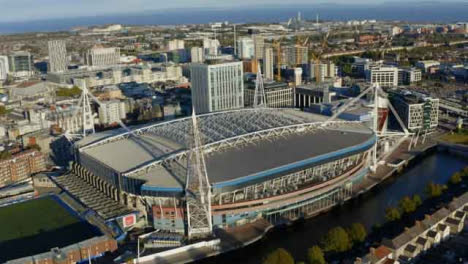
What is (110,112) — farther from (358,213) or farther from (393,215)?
(393,215)

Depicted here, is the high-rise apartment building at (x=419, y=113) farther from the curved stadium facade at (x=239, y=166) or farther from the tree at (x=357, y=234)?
the tree at (x=357, y=234)

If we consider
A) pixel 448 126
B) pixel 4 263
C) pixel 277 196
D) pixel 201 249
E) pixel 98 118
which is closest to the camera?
pixel 4 263

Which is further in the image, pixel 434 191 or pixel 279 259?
pixel 434 191

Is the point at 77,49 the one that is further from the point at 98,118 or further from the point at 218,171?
the point at 218,171

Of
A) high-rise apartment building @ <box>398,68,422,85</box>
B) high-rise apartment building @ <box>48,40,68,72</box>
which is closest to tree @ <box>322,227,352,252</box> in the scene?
high-rise apartment building @ <box>398,68,422,85</box>

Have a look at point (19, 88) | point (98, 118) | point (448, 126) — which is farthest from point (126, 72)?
point (448, 126)

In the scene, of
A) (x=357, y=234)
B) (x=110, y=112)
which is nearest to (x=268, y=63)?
(x=110, y=112)
